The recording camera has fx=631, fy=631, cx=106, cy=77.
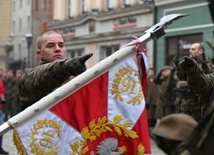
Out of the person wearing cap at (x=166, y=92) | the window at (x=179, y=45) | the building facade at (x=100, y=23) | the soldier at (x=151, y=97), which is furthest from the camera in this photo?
the building facade at (x=100, y=23)

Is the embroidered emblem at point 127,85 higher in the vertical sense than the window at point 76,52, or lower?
higher

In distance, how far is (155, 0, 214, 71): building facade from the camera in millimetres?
23073

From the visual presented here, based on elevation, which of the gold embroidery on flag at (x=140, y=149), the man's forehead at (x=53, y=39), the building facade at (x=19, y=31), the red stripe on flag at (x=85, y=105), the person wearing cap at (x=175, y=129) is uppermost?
the man's forehead at (x=53, y=39)

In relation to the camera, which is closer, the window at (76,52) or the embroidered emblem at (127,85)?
the embroidered emblem at (127,85)

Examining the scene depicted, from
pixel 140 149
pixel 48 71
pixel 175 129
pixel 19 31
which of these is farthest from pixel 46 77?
pixel 19 31

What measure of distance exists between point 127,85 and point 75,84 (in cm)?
36

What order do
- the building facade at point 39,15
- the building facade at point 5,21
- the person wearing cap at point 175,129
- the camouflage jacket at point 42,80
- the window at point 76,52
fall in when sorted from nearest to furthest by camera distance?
the person wearing cap at point 175,129 → the camouflage jacket at point 42,80 → the window at point 76,52 → the building facade at point 39,15 → the building facade at point 5,21

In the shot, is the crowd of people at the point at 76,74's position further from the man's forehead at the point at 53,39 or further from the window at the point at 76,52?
the window at the point at 76,52

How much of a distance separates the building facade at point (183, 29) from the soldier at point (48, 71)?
57.0 feet

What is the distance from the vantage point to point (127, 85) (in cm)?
371

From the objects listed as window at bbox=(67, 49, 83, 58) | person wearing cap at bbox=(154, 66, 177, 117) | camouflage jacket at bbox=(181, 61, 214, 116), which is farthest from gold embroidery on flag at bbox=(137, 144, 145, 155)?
window at bbox=(67, 49, 83, 58)

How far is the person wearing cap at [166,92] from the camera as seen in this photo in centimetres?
1282

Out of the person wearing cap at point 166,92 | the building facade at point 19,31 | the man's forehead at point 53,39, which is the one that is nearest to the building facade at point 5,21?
the building facade at point 19,31

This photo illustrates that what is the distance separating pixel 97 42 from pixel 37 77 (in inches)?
1077
